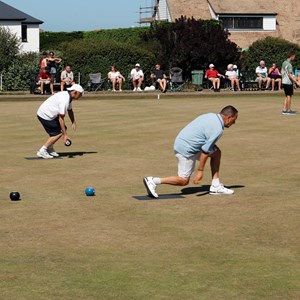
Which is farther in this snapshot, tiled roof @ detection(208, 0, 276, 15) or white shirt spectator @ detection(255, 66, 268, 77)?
tiled roof @ detection(208, 0, 276, 15)

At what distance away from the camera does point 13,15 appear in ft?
235

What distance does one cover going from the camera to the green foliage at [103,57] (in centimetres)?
4288

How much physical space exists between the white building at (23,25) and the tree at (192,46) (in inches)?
911

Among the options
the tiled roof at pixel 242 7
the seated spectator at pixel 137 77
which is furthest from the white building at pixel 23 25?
the seated spectator at pixel 137 77

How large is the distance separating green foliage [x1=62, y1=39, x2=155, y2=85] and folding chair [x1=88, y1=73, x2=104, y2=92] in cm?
161

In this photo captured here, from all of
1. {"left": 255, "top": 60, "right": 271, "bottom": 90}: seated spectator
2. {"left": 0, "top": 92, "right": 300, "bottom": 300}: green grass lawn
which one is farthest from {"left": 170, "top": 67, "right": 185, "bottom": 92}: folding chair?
{"left": 0, "top": 92, "right": 300, "bottom": 300}: green grass lawn

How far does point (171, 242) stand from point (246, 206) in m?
2.17

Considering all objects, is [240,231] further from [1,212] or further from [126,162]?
[126,162]

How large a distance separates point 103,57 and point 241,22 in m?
32.6

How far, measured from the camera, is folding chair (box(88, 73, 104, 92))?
40.3 m

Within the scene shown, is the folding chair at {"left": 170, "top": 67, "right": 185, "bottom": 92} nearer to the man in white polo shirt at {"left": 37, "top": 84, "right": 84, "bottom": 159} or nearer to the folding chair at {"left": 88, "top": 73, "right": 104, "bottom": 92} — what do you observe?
the folding chair at {"left": 88, "top": 73, "right": 104, "bottom": 92}

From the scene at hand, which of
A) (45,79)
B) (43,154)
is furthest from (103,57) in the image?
(43,154)

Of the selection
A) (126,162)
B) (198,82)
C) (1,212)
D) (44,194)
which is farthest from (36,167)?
(198,82)

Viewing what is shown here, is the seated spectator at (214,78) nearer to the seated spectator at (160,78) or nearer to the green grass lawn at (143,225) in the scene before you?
the seated spectator at (160,78)
